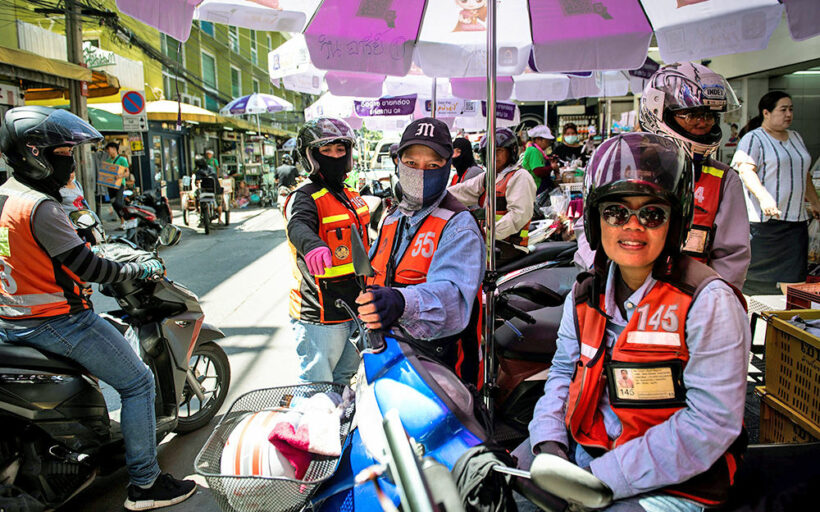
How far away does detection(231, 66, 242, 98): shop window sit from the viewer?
107ft

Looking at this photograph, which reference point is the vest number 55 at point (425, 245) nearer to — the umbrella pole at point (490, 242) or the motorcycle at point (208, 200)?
the umbrella pole at point (490, 242)

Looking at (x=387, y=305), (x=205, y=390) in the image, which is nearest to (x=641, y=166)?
(x=387, y=305)

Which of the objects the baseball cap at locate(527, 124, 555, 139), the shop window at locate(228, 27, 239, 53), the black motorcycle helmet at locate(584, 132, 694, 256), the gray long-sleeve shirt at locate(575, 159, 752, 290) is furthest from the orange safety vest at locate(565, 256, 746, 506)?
the shop window at locate(228, 27, 239, 53)

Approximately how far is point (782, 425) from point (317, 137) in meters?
2.85

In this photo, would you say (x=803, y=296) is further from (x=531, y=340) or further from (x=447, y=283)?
(x=447, y=283)

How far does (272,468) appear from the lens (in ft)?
5.17

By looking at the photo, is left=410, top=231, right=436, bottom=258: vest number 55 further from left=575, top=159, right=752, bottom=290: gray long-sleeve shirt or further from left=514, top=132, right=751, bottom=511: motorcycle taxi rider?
left=575, top=159, right=752, bottom=290: gray long-sleeve shirt

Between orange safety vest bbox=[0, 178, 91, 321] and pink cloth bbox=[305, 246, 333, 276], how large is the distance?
1258 mm

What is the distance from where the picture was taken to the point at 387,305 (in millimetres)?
1682

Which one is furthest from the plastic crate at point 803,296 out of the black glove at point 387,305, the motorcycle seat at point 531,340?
the black glove at point 387,305

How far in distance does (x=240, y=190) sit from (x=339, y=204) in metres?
21.9

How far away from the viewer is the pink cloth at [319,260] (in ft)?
7.93

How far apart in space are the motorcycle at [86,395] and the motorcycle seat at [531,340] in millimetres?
2044

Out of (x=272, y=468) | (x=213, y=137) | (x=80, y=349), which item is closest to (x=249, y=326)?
(x=80, y=349)
